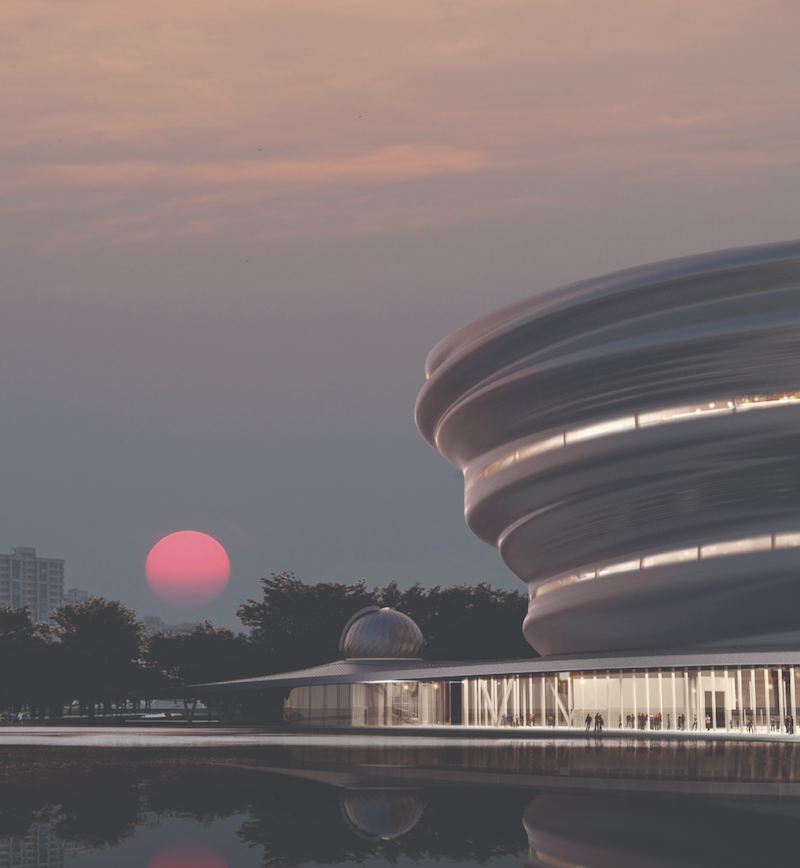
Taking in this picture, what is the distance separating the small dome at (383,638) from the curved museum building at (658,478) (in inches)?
752

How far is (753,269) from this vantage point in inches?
1810

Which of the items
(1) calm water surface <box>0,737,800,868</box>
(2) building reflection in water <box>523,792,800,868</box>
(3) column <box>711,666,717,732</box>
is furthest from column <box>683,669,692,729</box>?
(2) building reflection in water <box>523,792,800,868</box>

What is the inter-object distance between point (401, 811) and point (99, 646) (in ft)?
300

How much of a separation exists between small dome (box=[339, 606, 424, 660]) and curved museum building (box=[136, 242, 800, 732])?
1909cm

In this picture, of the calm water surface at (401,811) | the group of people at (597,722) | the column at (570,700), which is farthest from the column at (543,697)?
the calm water surface at (401,811)

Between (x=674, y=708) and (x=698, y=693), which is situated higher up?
(x=698, y=693)

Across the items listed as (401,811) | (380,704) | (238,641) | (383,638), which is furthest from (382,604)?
(401,811)

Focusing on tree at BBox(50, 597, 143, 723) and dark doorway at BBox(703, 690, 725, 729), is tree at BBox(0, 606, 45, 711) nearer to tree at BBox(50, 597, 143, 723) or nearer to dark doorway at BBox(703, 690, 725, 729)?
tree at BBox(50, 597, 143, 723)

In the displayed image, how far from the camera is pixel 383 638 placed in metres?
74.3

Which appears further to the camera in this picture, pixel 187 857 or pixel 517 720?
pixel 517 720

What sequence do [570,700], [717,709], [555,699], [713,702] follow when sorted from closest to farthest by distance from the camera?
[717,709] < [713,702] < [570,700] < [555,699]

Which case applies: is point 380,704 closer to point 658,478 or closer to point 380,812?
point 658,478

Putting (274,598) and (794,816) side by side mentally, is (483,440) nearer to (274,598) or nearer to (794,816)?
(794,816)

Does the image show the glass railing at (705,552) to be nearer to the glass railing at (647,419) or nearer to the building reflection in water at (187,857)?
the glass railing at (647,419)
